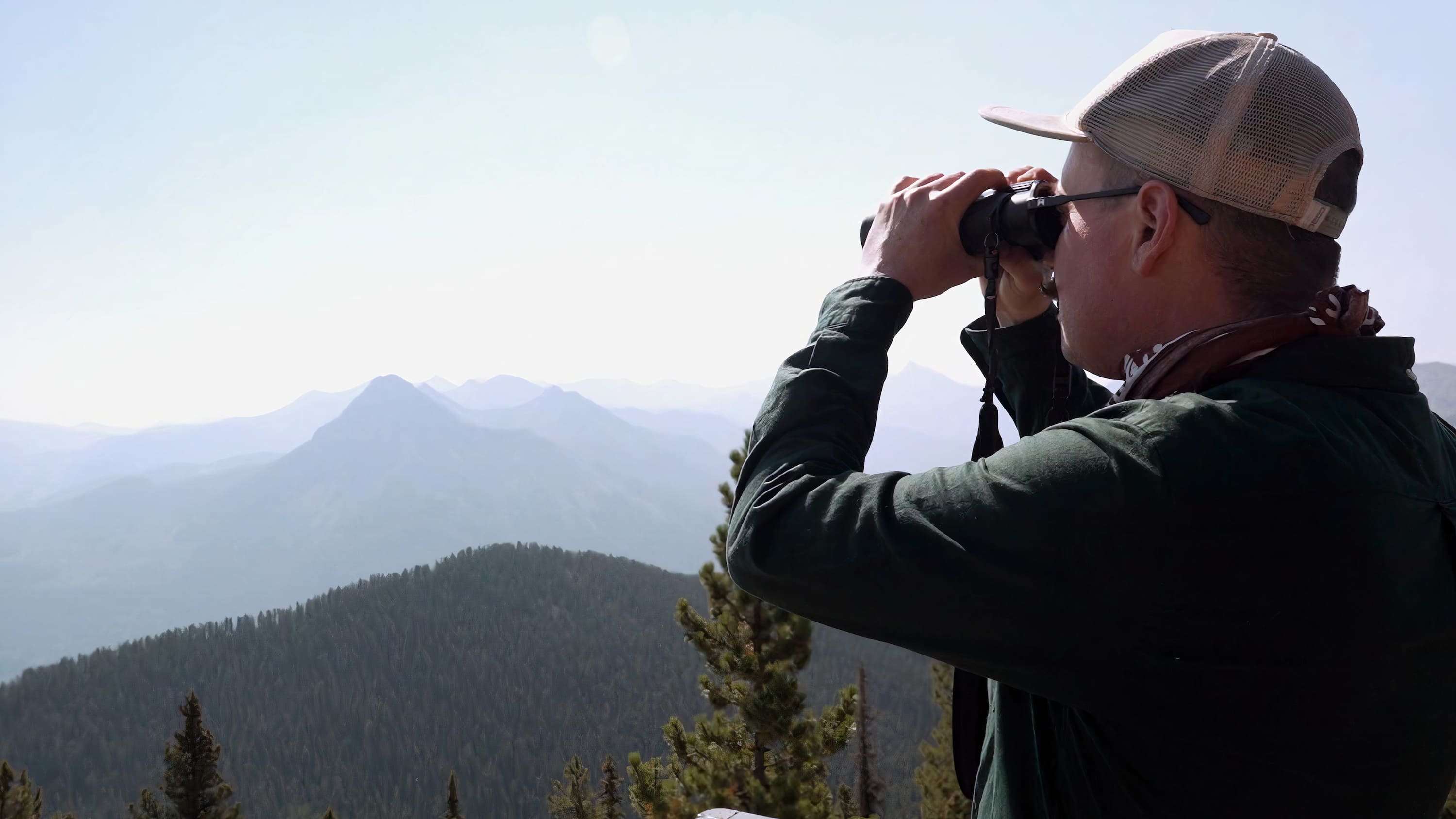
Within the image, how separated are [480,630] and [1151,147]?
325 feet

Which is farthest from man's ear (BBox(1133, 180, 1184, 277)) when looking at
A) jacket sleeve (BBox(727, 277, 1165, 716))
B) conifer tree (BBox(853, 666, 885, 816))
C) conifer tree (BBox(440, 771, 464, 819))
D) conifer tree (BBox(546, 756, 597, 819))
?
conifer tree (BBox(440, 771, 464, 819))

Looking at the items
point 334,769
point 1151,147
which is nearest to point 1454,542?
point 1151,147

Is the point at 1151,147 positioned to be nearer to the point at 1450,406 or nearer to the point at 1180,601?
the point at 1180,601

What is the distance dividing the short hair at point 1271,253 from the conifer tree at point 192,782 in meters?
29.7

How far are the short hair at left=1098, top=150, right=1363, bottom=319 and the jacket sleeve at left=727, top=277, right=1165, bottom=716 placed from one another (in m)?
0.28

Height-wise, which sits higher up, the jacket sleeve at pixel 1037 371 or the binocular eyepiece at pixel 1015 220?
the binocular eyepiece at pixel 1015 220

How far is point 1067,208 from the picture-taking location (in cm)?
132

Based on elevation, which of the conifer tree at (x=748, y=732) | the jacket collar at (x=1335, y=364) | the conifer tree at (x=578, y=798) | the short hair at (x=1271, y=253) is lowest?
the conifer tree at (x=578, y=798)

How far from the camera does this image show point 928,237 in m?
1.36

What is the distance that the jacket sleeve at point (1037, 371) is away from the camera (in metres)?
1.74

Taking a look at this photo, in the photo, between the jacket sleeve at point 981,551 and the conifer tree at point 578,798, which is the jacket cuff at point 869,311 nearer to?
the jacket sleeve at point 981,551

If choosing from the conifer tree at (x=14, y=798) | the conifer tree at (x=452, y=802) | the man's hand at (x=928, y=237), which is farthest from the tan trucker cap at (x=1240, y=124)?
the conifer tree at (x=452, y=802)

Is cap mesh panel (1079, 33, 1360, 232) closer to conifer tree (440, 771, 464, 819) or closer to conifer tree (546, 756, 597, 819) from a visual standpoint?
conifer tree (546, 756, 597, 819)

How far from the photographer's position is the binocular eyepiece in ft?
4.38
